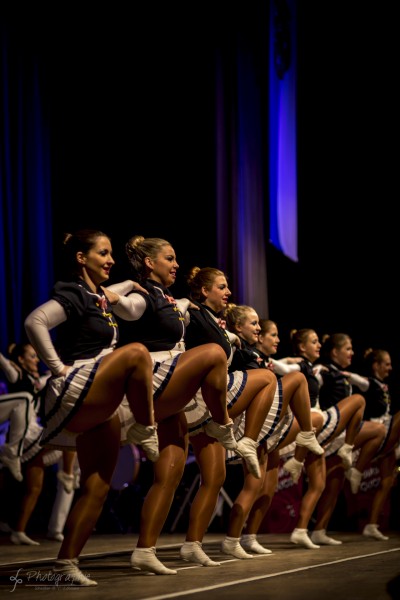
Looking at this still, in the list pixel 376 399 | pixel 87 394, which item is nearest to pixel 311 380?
pixel 376 399

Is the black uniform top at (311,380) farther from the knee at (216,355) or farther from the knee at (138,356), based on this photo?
the knee at (138,356)

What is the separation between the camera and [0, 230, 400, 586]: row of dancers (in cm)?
324

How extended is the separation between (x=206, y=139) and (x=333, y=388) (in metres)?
3.26

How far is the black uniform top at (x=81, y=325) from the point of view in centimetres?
341

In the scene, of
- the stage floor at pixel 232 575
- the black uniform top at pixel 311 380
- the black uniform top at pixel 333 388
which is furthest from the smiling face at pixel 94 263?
the black uniform top at pixel 333 388

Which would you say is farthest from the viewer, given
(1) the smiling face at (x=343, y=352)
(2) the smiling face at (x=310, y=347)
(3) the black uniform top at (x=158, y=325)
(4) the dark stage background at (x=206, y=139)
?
(4) the dark stage background at (x=206, y=139)

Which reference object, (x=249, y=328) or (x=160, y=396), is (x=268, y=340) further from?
(x=160, y=396)

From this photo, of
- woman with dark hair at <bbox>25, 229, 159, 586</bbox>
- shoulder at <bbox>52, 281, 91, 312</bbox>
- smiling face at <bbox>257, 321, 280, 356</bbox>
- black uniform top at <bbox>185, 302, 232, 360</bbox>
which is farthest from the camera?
A: smiling face at <bbox>257, 321, 280, 356</bbox>

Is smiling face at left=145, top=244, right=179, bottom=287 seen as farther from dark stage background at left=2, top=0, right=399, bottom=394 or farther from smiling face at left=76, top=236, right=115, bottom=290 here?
dark stage background at left=2, top=0, right=399, bottom=394

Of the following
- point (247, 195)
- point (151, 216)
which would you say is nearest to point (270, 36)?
point (247, 195)

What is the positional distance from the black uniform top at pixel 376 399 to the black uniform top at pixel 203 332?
2775 millimetres

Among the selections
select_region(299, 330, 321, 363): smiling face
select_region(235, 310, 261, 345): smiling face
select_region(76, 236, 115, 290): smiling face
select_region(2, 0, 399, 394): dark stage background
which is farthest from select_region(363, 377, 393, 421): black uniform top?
select_region(76, 236, 115, 290): smiling face

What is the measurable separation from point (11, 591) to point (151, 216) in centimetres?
563

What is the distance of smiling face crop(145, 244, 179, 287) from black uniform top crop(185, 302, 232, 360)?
13.9 inches
